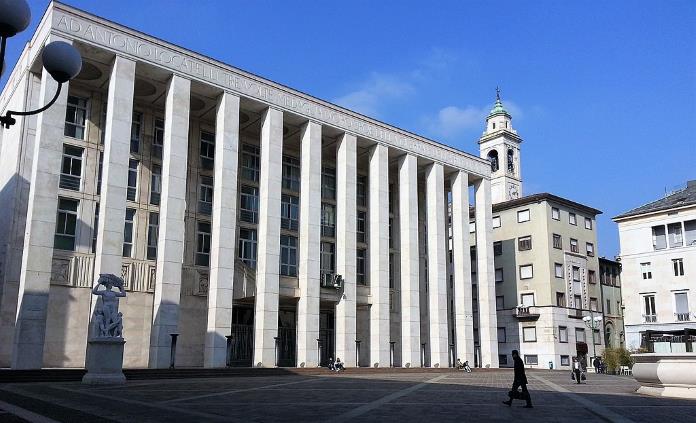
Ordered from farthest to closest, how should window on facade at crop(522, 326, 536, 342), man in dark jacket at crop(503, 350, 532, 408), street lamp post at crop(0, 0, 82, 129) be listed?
window on facade at crop(522, 326, 536, 342), man in dark jacket at crop(503, 350, 532, 408), street lamp post at crop(0, 0, 82, 129)

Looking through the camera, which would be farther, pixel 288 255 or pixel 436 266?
pixel 436 266

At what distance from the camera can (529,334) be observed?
188 ft

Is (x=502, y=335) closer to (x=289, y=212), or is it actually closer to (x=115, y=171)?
(x=289, y=212)

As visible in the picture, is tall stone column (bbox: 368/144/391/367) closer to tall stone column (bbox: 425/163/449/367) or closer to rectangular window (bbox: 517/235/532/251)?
tall stone column (bbox: 425/163/449/367)

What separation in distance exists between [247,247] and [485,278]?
21.1 metres

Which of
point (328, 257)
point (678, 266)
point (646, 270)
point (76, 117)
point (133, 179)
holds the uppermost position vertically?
point (76, 117)

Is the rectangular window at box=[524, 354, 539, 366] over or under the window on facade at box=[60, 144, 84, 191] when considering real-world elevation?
under

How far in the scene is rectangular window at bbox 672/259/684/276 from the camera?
53919 mm

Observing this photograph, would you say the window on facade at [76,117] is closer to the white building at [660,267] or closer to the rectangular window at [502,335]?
the rectangular window at [502,335]

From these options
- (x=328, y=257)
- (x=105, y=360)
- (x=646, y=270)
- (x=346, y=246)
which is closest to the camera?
(x=105, y=360)

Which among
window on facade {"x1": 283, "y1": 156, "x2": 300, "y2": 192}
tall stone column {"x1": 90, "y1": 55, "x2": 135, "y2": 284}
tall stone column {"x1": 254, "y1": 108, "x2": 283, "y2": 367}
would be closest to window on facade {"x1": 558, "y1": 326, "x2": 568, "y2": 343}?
window on facade {"x1": 283, "y1": 156, "x2": 300, "y2": 192}

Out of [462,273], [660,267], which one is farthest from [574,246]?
[462,273]

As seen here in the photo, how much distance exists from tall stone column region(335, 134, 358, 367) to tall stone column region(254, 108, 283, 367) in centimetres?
558

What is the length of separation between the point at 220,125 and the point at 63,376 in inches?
669
